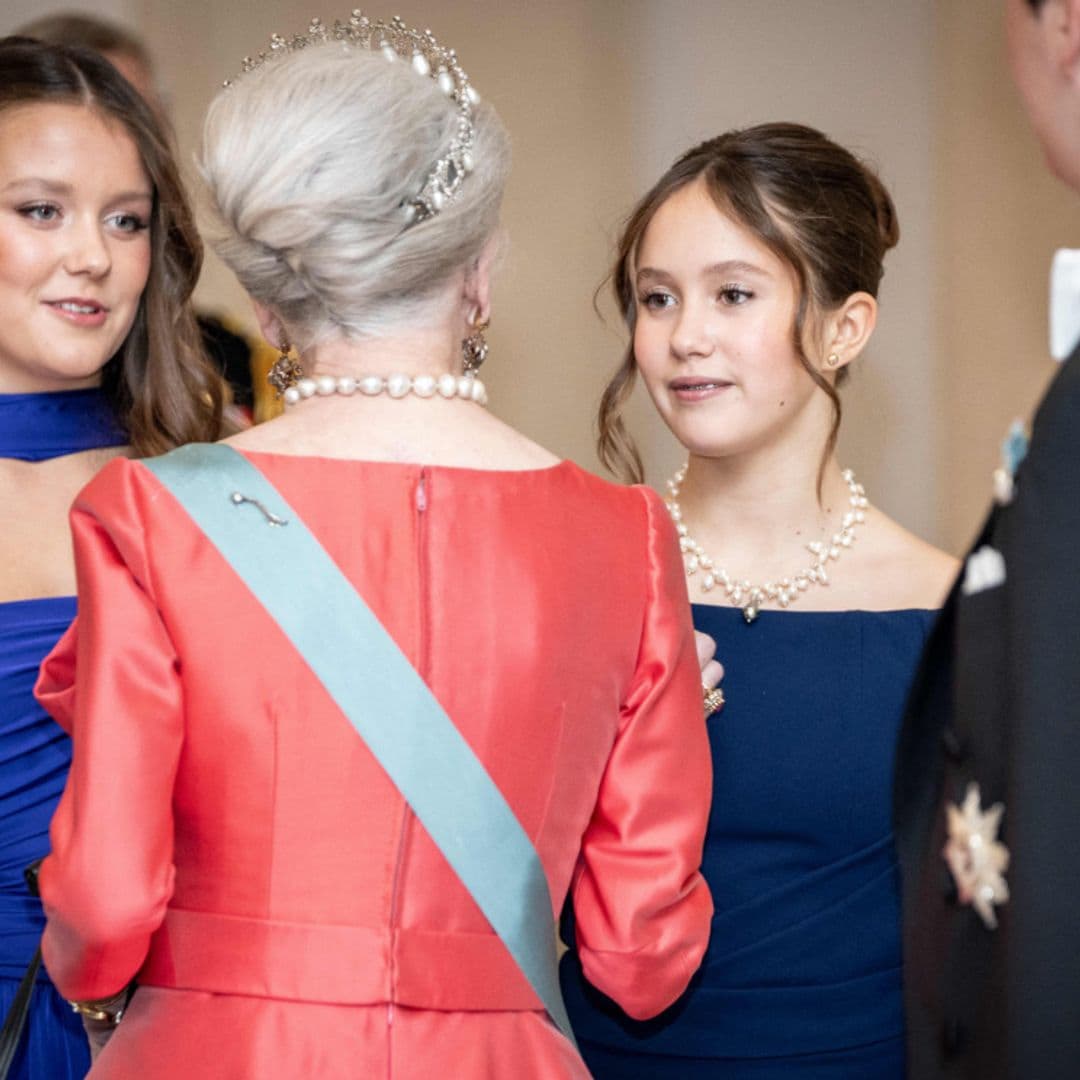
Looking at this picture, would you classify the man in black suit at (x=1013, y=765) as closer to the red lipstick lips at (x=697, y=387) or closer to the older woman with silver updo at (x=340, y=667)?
the older woman with silver updo at (x=340, y=667)

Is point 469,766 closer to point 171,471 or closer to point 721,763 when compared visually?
point 171,471

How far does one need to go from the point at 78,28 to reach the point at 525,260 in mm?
1405

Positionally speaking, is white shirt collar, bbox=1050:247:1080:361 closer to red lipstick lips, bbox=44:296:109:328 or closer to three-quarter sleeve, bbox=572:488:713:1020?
three-quarter sleeve, bbox=572:488:713:1020

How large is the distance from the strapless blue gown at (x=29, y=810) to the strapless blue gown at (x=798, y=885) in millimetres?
646

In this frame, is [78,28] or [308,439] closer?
[308,439]

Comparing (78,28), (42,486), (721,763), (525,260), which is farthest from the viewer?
(525,260)

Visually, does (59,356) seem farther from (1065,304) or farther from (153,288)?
(1065,304)

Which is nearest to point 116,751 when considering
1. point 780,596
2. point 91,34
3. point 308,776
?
point 308,776

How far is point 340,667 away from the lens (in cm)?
149

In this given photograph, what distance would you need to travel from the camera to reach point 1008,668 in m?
1.08

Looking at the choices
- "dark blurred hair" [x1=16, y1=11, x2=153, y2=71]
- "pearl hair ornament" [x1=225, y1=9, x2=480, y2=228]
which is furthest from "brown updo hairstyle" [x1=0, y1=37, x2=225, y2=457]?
"dark blurred hair" [x1=16, y1=11, x2=153, y2=71]

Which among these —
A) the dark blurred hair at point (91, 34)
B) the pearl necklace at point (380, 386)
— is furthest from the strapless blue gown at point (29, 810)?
the dark blurred hair at point (91, 34)

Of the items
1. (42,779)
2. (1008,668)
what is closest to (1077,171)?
(1008,668)

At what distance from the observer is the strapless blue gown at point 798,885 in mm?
1994
